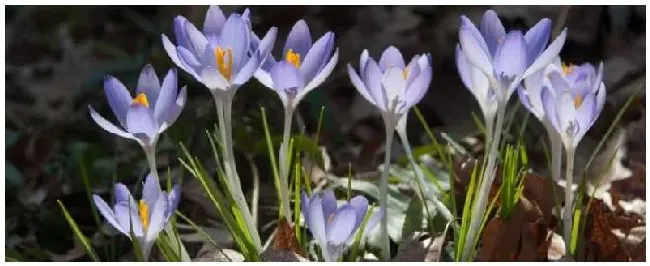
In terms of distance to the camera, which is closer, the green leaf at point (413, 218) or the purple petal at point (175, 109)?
the purple petal at point (175, 109)

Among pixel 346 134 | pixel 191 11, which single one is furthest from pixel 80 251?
pixel 191 11

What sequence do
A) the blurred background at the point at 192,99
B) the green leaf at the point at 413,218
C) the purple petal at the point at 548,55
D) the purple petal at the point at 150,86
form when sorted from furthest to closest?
the blurred background at the point at 192,99, the green leaf at the point at 413,218, the purple petal at the point at 150,86, the purple petal at the point at 548,55

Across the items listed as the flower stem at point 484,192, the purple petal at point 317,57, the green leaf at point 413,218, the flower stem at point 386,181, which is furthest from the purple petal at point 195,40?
the green leaf at point 413,218

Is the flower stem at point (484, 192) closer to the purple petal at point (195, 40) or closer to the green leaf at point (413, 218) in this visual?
the green leaf at point (413, 218)

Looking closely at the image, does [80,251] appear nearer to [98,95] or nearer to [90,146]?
[90,146]

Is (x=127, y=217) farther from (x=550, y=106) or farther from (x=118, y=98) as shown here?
(x=550, y=106)

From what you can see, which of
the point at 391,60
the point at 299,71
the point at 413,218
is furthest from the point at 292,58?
the point at 413,218

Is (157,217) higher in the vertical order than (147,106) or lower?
lower
